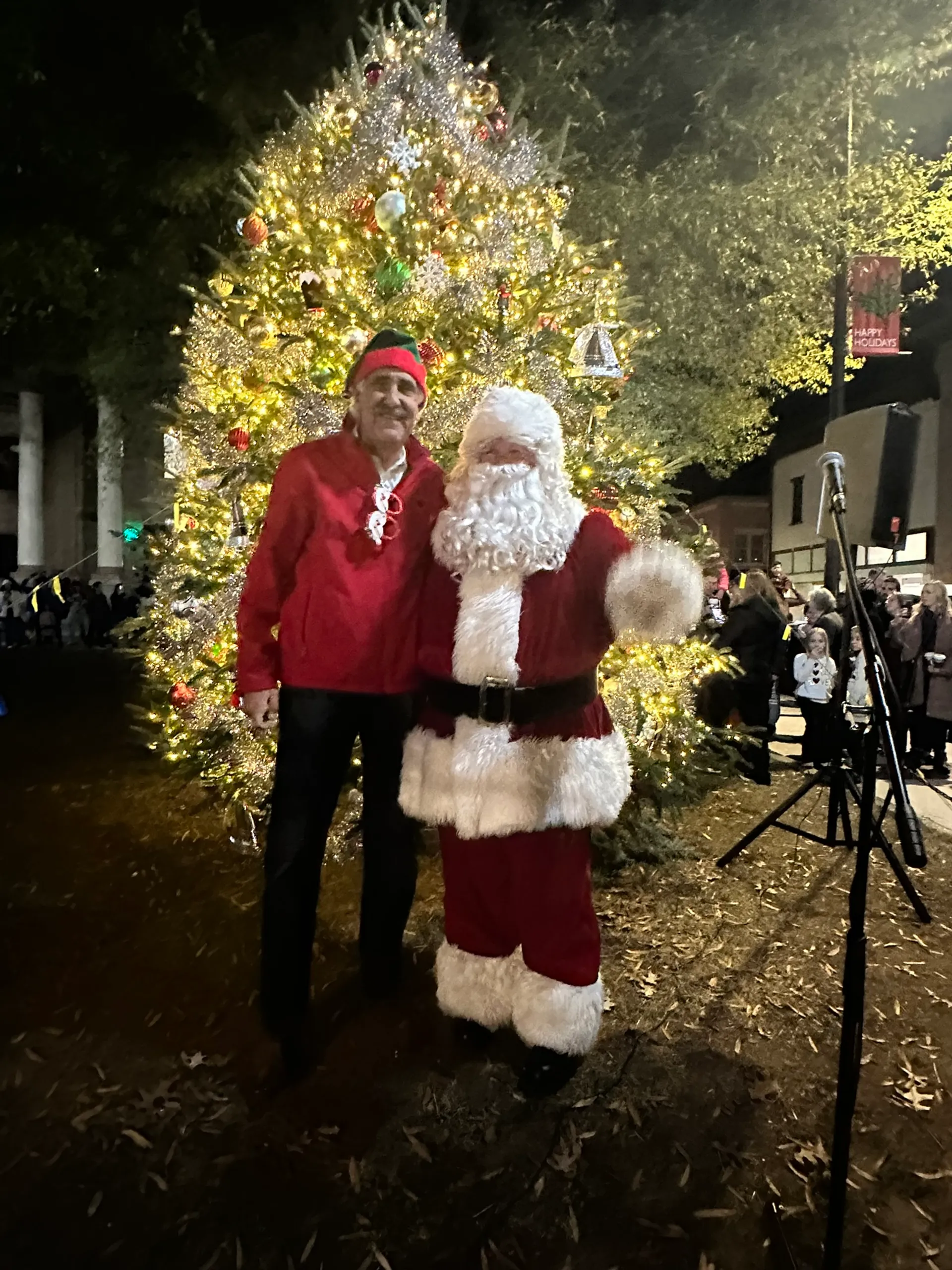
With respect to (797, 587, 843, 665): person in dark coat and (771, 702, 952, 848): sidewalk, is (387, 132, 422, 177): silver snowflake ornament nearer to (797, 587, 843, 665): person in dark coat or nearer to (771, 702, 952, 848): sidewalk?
(771, 702, 952, 848): sidewalk

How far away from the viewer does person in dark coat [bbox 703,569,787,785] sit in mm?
6445

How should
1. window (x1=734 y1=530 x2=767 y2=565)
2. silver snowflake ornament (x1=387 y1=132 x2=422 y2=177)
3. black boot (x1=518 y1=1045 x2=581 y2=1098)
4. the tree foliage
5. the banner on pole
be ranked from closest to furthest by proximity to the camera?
black boot (x1=518 y1=1045 x2=581 y2=1098) < silver snowflake ornament (x1=387 y1=132 x2=422 y2=177) < the tree foliage < the banner on pole < window (x1=734 y1=530 x2=767 y2=565)

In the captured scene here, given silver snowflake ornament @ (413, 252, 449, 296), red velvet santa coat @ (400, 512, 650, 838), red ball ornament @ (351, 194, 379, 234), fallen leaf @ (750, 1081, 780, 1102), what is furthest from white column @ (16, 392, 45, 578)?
fallen leaf @ (750, 1081, 780, 1102)

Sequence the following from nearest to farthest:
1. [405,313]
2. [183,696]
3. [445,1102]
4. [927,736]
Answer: [445,1102], [405,313], [183,696], [927,736]

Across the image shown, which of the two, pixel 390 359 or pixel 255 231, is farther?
pixel 255 231

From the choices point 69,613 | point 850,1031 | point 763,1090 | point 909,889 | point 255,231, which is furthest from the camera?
point 69,613

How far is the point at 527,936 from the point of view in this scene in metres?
2.41

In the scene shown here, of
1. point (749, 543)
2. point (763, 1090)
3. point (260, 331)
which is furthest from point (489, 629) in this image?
point (749, 543)

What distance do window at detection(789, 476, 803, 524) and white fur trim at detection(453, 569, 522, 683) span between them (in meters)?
25.1

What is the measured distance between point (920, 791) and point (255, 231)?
6.15 m

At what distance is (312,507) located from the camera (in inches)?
98.7

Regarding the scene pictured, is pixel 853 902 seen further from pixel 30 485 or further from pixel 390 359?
pixel 30 485

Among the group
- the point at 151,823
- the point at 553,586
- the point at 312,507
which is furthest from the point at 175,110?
the point at 553,586

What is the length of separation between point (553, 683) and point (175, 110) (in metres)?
7.82
